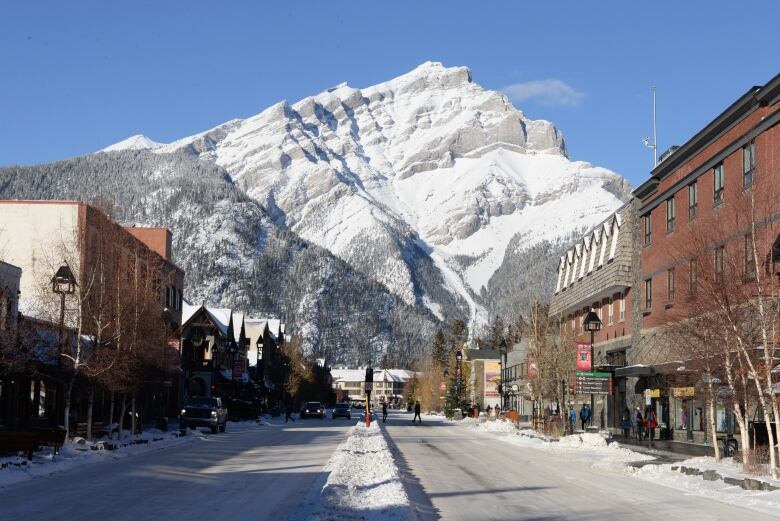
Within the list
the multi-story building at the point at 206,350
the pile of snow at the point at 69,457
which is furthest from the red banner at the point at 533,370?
the multi-story building at the point at 206,350

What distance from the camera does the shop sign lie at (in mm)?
41950

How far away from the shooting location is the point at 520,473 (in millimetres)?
26812

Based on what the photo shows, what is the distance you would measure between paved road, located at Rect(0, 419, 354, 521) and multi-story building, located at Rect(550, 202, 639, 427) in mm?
28995

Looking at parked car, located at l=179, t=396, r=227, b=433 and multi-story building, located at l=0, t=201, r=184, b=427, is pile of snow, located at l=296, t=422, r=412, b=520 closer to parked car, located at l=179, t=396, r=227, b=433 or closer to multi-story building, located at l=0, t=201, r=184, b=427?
multi-story building, located at l=0, t=201, r=184, b=427

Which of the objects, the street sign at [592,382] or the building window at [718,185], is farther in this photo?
the street sign at [592,382]

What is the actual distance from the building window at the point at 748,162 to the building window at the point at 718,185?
2772 millimetres

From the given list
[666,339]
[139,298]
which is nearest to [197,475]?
[139,298]

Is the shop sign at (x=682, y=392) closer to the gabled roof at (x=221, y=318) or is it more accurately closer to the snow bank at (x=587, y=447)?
the snow bank at (x=587, y=447)

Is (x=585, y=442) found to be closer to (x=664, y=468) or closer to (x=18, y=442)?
(x=664, y=468)

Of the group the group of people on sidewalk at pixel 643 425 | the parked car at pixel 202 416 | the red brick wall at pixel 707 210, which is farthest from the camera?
the parked car at pixel 202 416

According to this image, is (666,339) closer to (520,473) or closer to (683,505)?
(520,473)

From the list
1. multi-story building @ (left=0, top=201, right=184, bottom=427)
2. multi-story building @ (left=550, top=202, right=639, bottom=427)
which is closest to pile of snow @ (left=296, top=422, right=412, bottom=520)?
multi-story building @ (left=0, top=201, right=184, bottom=427)

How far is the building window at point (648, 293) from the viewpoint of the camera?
167 feet

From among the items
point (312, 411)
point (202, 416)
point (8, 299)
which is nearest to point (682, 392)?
point (202, 416)
